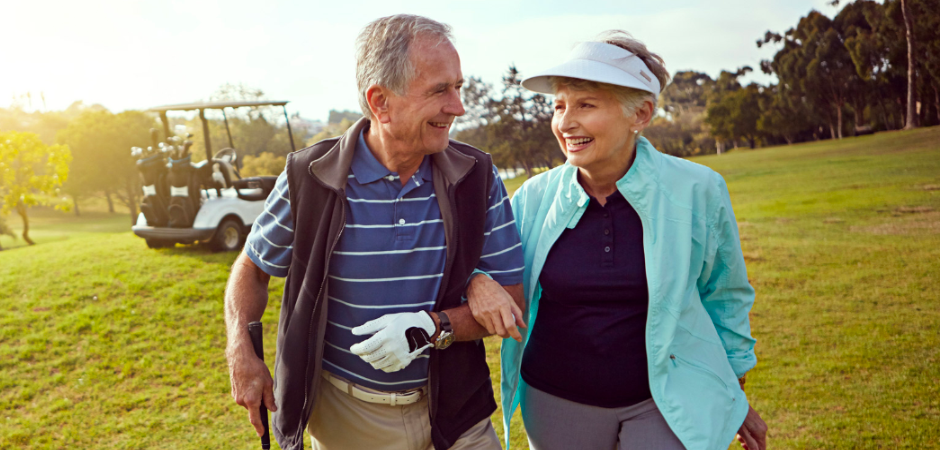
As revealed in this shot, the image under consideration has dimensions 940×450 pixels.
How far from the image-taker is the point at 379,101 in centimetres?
180

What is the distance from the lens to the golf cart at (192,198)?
1042cm

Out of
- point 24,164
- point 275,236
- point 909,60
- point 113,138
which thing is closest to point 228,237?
point 24,164

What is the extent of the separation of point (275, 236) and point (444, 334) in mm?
598

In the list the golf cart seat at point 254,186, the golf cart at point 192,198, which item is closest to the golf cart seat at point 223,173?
the golf cart at point 192,198

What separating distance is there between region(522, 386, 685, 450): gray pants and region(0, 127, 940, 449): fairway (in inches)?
85.9

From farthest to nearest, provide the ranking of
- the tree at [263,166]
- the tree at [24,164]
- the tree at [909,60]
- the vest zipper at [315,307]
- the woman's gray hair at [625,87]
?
the tree at [263,166] < the tree at [24,164] < the tree at [909,60] < the woman's gray hair at [625,87] < the vest zipper at [315,307]

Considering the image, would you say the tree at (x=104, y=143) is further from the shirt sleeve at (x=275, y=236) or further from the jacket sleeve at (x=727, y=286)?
the jacket sleeve at (x=727, y=286)

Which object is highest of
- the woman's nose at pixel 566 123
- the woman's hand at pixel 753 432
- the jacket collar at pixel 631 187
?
the woman's nose at pixel 566 123

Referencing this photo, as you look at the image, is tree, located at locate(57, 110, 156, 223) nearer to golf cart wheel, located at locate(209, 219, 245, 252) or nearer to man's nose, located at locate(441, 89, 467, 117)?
golf cart wheel, located at locate(209, 219, 245, 252)

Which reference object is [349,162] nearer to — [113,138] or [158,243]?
[158,243]

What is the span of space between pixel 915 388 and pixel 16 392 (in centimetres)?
751

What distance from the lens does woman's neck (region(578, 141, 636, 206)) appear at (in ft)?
6.71

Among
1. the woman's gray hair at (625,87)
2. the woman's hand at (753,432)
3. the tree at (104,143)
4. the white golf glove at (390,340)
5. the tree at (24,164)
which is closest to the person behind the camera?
the white golf glove at (390,340)

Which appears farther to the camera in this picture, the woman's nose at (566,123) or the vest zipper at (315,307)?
the woman's nose at (566,123)
